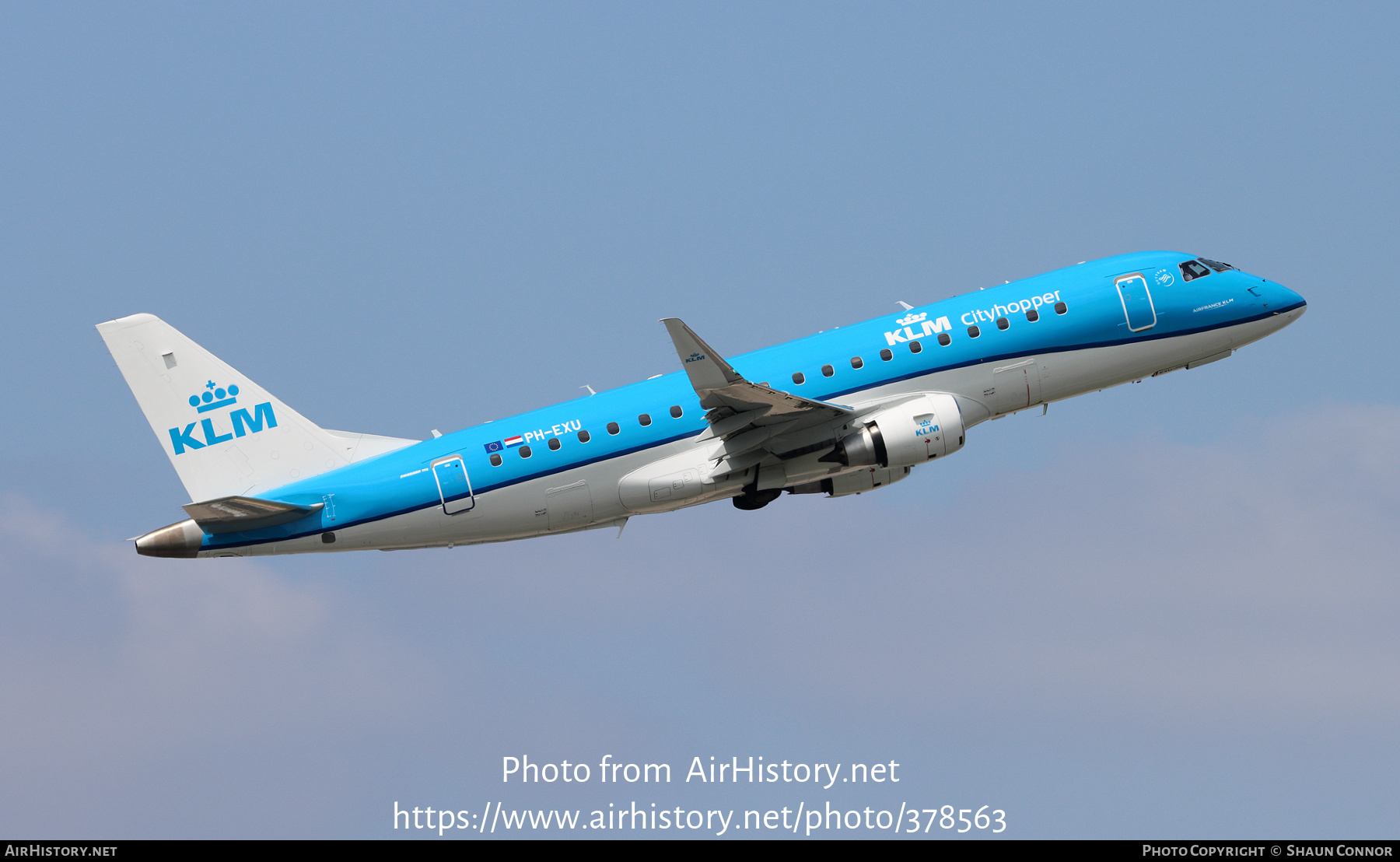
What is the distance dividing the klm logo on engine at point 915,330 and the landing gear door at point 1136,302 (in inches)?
239

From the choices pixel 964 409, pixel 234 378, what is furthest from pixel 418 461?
pixel 964 409

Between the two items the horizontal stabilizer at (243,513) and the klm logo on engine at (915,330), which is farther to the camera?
the klm logo on engine at (915,330)

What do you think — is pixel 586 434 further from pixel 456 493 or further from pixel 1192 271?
pixel 1192 271

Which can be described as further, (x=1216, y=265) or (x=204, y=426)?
(x=1216, y=265)

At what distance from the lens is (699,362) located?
45094mm

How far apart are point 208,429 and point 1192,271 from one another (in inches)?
1288

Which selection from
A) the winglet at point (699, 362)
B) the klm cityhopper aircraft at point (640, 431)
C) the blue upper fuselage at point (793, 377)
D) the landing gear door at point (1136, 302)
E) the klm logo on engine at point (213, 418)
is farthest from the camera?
the landing gear door at point (1136, 302)

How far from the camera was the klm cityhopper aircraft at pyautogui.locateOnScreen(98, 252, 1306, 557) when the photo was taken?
158 ft

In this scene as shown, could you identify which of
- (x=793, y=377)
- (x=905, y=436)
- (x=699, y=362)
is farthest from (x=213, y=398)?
(x=905, y=436)

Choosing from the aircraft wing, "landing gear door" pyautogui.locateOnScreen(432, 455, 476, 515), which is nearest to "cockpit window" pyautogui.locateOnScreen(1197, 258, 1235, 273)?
the aircraft wing

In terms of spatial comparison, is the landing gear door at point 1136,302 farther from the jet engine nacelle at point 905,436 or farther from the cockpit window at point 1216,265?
the jet engine nacelle at point 905,436

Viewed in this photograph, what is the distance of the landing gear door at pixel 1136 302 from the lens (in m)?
51.1

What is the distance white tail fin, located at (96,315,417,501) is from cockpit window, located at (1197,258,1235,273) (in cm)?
2719

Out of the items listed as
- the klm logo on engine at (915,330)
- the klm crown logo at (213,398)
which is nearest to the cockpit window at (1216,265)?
the klm logo on engine at (915,330)
